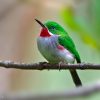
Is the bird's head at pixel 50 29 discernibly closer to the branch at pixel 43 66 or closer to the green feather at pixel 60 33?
the green feather at pixel 60 33

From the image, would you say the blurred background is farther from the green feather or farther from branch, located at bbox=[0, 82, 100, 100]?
branch, located at bbox=[0, 82, 100, 100]

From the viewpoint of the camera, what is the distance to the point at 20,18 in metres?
3.66

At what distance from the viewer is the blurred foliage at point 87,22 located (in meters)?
2.20

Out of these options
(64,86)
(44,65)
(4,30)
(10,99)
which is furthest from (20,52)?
(44,65)

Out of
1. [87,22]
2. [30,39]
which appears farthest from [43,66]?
[30,39]

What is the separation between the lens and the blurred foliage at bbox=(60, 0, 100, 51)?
220 centimetres

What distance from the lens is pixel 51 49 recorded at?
2.21m

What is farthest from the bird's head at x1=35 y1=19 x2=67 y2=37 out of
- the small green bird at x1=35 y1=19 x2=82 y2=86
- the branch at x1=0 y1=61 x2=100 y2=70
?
the branch at x1=0 y1=61 x2=100 y2=70

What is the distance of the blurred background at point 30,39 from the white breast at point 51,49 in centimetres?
19

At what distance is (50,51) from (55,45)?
0.15 ft

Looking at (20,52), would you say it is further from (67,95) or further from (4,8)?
(67,95)

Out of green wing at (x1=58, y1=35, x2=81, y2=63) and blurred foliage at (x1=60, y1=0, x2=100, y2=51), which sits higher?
blurred foliage at (x1=60, y1=0, x2=100, y2=51)

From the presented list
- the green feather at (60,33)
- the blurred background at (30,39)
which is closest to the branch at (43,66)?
the green feather at (60,33)

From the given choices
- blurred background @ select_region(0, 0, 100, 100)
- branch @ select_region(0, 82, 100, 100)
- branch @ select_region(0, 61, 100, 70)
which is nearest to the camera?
branch @ select_region(0, 61, 100, 70)
